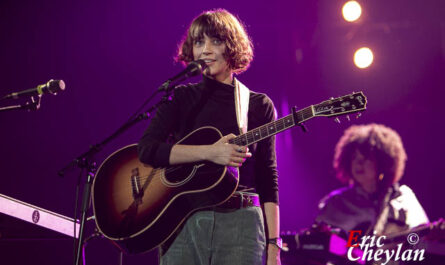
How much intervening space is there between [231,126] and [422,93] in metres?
5.37

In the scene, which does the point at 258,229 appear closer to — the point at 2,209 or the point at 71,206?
the point at 2,209

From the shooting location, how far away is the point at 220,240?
6.63ft

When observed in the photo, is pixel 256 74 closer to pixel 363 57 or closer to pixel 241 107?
pixel 363 57

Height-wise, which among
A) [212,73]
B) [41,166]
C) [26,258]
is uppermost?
[41,166]

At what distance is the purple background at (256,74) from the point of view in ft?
15.6

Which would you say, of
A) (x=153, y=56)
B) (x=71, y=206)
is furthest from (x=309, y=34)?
(x=71, y=206)

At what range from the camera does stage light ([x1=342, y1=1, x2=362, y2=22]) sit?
6148 millimetres

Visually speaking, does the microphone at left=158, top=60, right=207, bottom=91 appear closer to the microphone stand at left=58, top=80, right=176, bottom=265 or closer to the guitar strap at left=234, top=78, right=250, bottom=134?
the microphone stand at left=58, top=80, right=176, bottom=265

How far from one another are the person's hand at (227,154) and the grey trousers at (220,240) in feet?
0.76

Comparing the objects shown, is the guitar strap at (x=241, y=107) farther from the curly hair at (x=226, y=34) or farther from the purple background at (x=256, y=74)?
the purple background at (x=256, y=74)

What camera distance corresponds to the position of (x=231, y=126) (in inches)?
90.1

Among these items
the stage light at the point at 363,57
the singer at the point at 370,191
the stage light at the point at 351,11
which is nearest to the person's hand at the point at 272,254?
the singer at the point at 370,191

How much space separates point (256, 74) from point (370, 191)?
226cm

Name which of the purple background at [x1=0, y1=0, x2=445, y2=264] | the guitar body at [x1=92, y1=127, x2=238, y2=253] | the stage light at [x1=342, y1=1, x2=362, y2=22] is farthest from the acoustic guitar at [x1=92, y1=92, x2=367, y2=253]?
the stage light at [x1=342, y1=1, x2=362, y2=22]
